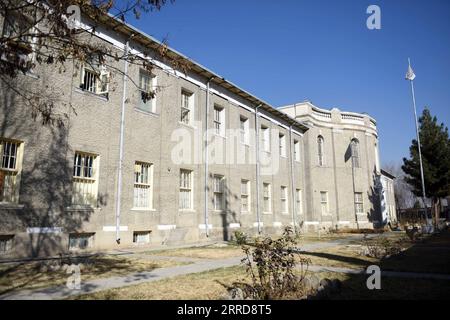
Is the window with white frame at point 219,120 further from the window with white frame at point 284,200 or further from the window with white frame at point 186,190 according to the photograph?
the window with white frame at point 284,200

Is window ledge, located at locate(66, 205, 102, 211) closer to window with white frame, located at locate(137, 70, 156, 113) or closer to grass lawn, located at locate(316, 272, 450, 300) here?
window with white frame, located at locate(137, 70, 156, 113)

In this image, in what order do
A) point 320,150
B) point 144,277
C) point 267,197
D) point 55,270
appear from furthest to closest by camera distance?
point 320,150, point 267,197, point 55,270, point 144,277

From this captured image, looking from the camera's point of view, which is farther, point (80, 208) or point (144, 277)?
point (80, 208)

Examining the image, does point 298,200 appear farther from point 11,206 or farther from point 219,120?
point 11,206

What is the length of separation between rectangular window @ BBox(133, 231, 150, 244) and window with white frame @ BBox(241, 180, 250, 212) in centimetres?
903

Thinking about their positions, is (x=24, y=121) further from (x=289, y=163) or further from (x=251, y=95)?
(x=289, y=163)

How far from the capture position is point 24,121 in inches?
481

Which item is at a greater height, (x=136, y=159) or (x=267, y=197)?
(x=136, y=159)

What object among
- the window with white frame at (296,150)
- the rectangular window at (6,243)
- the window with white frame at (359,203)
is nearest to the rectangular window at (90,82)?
the rectangular window at (6,243)

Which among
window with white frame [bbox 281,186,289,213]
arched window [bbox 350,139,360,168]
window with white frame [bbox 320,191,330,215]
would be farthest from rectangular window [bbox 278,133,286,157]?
arched window [bbox 350,139,360,168]

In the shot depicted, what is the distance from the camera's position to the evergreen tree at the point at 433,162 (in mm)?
37375

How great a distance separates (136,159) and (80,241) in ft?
14.3

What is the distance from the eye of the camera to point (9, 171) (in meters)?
11.9

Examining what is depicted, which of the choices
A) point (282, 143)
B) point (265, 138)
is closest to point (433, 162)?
point (282, 143)
